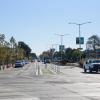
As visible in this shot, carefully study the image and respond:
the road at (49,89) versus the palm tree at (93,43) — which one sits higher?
the palm tree at (93,43)

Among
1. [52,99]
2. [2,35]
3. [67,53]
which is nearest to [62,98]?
[52,99]

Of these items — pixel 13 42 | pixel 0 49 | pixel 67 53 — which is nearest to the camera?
pixel 0 49

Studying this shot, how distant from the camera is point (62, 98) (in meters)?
20.6

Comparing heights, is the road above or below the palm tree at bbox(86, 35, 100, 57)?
below

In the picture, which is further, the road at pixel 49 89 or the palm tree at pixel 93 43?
the palm tree at pixel 93 43

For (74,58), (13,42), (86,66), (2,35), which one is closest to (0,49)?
(2,35)

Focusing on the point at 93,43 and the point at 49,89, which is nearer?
the point at 49,89

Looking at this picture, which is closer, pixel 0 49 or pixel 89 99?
pixel 89 99

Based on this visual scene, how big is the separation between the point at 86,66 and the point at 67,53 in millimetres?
117893

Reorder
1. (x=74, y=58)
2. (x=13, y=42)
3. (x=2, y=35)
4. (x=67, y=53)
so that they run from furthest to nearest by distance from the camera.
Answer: (x=67, y=53) < (x=74, y=58) < (x=13, y=42) < (x=2, y=35)

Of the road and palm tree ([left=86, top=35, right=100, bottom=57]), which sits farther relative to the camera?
palm tree ([left=86, top=35, right=100, bottom=57])

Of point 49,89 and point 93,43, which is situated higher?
point 93,43

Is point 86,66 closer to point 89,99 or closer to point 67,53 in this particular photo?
point 89,99

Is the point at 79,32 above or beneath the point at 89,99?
above
